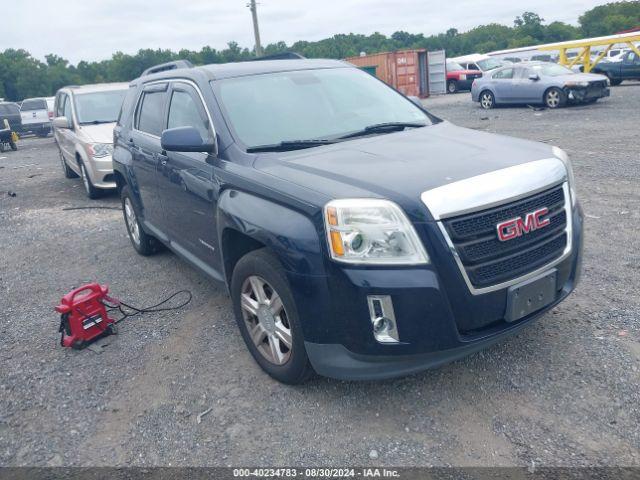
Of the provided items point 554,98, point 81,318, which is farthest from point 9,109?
point 81,318

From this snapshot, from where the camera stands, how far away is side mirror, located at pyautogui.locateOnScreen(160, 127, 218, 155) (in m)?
3.67

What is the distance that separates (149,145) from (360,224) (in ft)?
9.71

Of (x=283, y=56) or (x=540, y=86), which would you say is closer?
(x=283, y=56)

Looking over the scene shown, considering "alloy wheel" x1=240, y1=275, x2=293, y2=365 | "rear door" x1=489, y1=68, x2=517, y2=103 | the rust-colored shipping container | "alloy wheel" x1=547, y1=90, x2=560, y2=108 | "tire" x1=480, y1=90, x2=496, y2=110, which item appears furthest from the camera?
the rust-colored shipping container

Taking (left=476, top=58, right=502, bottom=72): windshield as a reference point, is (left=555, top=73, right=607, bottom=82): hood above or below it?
below

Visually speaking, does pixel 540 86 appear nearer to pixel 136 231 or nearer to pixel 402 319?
pixel 136 231

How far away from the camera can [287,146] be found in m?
3.63

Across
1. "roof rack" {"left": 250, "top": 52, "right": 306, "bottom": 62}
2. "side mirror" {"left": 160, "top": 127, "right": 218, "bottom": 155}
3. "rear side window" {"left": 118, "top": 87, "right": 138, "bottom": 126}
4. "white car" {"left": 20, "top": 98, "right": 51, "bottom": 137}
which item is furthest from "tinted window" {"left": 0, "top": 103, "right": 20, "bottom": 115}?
"side mirror" {"left": 160, "top": 127, "right": 218, "bottom": 155}

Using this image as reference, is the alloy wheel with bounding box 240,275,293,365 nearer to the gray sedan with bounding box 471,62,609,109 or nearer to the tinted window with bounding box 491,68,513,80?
the gray sedan with bounding box 471,62,609,109

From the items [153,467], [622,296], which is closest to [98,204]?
[153,467]

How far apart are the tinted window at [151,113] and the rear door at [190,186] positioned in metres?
0.26

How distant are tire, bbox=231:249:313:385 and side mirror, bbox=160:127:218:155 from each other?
844 millimetres

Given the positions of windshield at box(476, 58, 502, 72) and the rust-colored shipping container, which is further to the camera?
windshield at box(476, 58, 502, 72)

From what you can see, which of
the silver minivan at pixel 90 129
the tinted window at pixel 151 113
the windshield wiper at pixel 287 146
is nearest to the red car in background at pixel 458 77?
the silver minivan at pixel 90 129
